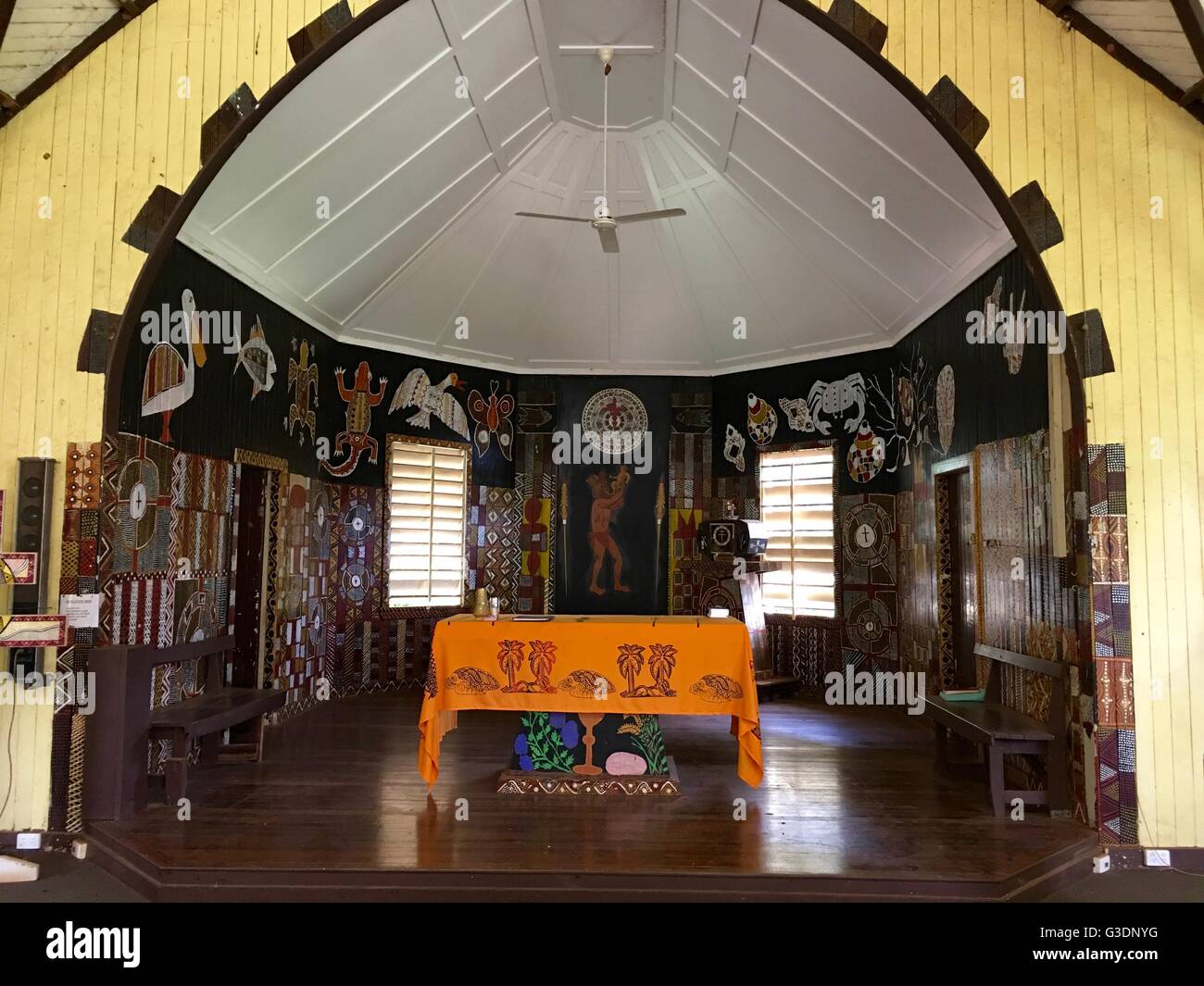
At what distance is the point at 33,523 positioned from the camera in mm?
4621

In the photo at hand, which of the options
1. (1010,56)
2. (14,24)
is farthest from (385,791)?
(1010,56)

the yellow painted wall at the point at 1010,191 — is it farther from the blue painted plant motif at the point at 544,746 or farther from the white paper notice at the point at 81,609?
the blue painted plant motif at the point at 544,746

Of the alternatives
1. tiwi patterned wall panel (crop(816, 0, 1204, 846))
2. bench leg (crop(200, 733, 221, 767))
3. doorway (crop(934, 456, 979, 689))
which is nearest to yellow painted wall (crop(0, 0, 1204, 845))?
tiwi patterned wall panel (crop(816, 0, 1204, 846))

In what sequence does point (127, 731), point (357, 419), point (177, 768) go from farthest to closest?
1. point (357, 419)
2. point (177, 768)
3. point (127, 731)

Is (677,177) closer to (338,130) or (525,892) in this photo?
(338,130)

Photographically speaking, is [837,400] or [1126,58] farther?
[837,400]

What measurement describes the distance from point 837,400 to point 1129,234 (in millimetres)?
4745

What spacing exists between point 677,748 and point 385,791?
2.36 meters

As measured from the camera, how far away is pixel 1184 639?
4520mm

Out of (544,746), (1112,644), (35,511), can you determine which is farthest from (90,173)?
(1112,644)

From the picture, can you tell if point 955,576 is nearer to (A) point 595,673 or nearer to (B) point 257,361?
(A) point 595,673

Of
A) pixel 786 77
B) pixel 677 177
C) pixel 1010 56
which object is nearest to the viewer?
pixel 1010 56

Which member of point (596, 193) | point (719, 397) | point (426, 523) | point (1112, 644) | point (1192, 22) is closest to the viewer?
point (1192, 22)

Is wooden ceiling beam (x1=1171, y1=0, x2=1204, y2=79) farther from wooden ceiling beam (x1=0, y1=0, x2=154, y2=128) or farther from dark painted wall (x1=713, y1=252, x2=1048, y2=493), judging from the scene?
wooden ceiling beam (x1=0, y1=0, x2=154, y2=128)
